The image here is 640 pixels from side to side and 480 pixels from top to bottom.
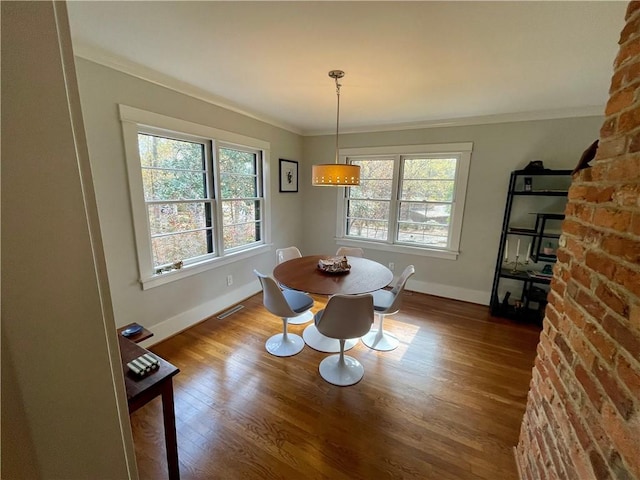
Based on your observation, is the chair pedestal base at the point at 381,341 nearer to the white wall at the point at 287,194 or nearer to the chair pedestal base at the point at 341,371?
the chair pedestal base at the point at 341,371

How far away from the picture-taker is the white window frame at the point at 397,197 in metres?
3.21

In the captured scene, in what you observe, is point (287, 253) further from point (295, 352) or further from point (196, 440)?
point (196, 440)

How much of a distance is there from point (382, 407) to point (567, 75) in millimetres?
2750

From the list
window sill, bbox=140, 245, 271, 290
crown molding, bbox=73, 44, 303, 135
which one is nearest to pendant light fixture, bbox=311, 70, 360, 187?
crown molding, bbox=73, 44, 303, 135

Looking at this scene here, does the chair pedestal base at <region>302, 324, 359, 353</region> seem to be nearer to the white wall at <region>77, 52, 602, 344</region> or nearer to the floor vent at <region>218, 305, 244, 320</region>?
the floor vent at <region>218, 305, 244, 320</region>

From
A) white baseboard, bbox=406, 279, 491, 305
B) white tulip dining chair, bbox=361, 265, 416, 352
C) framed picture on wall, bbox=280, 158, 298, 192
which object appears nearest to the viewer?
white tulip dining chair, bbox=361, 265, 416, 352

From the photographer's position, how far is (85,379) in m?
0.45

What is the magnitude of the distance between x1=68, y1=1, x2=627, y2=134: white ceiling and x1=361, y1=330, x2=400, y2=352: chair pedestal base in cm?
227

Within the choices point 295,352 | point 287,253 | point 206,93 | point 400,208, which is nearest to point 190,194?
point 206,93

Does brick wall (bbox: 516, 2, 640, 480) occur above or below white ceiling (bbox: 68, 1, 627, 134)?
below

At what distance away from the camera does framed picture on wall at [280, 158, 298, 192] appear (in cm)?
376

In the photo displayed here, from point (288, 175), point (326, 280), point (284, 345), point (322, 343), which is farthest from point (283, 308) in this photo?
point (288, 175)

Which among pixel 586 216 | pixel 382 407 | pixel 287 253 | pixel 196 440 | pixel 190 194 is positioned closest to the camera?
pixel 586 216

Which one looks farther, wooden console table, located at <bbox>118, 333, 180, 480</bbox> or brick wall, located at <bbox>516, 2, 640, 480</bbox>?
wooden console table, located at <bbox>118, 333, 180, 480</bbox>
